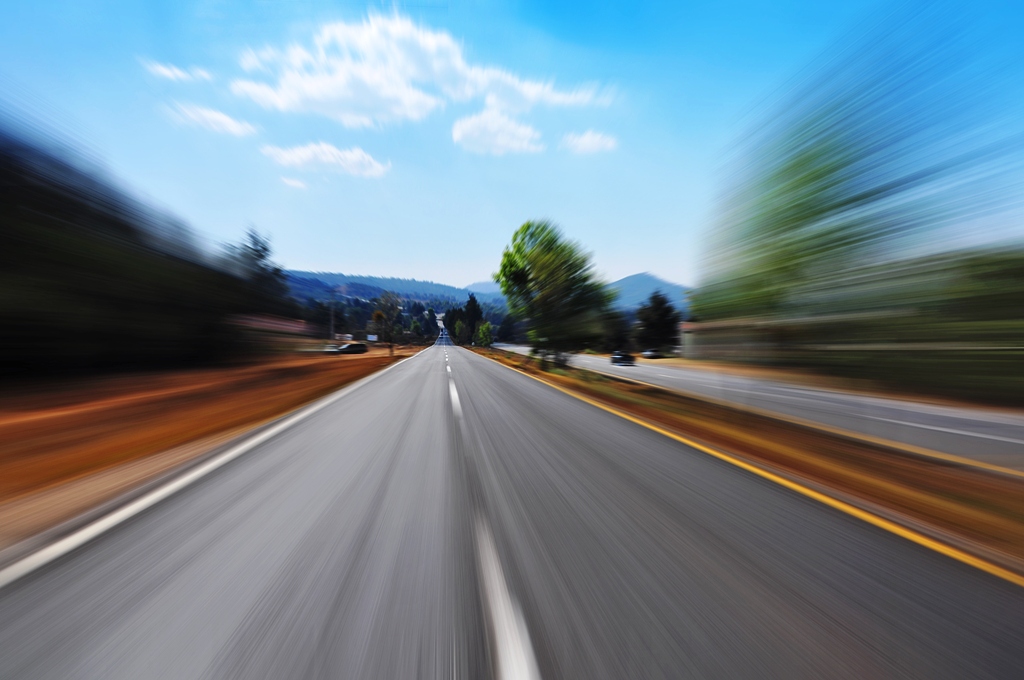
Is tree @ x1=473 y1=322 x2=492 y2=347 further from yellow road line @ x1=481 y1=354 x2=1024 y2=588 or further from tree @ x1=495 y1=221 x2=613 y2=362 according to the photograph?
yellow road line @ x1=481 y1=354 x2=1024 y2=588

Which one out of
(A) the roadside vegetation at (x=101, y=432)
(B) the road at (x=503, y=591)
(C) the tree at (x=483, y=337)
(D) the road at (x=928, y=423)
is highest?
(C) the tree at (x=483, y=337)

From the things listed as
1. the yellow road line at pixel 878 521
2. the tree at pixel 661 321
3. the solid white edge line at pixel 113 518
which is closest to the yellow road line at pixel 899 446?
the yellow road line at pixel 878 521

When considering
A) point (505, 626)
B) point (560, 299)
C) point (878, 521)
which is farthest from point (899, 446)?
point (560, 299)

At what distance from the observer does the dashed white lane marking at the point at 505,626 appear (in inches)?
78.9

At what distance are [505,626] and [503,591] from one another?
332 millimetres

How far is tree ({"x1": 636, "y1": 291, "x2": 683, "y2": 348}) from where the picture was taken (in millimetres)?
74750

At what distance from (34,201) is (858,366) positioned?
23090 mm

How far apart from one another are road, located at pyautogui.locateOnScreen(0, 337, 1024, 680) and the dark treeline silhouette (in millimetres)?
12529

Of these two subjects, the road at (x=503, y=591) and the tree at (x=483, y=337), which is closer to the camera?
the road at (x=503, y=591)

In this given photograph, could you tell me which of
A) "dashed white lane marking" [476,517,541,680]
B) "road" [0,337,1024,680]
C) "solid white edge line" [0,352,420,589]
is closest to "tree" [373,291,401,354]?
"solid white edge line" [0,352,420,589]

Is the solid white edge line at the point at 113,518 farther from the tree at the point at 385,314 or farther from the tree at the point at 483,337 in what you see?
the tree at the point at 483,337

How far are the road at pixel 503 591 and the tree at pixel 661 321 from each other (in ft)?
241

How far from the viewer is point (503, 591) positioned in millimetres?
2672

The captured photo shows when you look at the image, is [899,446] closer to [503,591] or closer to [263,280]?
[503,591]
